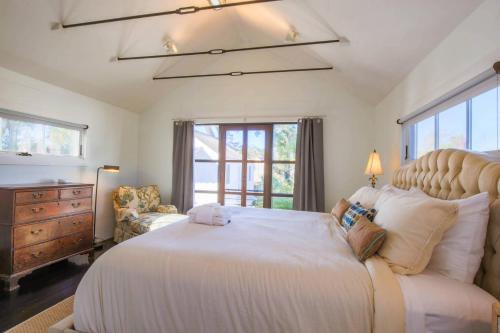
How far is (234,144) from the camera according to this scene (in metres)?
4.47

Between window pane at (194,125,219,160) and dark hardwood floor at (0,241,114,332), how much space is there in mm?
2462

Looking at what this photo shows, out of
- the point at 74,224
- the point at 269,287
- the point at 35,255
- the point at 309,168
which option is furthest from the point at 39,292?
the point at 309,168

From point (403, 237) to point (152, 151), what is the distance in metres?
4.46

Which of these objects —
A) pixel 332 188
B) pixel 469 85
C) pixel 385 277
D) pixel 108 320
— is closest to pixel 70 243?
pixel 108 320

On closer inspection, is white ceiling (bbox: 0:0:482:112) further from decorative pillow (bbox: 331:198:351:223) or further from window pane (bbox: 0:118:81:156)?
decorative pillow (bbox: 331:198:351:223)

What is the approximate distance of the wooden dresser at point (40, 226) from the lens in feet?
7.72

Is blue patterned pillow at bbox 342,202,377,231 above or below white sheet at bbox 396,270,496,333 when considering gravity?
above

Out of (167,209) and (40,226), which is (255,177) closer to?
(167,209)

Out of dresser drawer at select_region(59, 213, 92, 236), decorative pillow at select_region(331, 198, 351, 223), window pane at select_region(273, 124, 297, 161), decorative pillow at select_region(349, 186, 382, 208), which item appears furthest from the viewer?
window pane at select_region(273, 124, 297, 161)

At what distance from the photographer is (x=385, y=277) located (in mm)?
1133

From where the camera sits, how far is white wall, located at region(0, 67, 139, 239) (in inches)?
109

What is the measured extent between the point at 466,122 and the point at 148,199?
425 centimetres

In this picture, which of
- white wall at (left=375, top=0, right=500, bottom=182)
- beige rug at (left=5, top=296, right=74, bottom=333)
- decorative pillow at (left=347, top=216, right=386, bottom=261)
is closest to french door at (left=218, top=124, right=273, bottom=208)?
white wall at (left=375, top=0, right=500, bottom=182)

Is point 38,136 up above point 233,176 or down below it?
above
